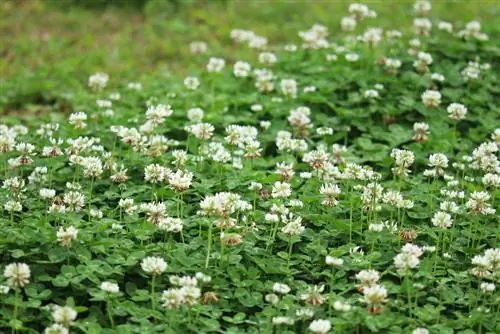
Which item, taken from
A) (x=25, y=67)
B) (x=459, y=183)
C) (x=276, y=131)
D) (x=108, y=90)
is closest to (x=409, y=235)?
(x=459, y=183)

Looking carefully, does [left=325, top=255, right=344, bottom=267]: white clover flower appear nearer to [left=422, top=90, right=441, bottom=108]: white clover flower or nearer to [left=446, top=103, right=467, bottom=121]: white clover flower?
[left=446, top=103, right=467, bottom=121]: white clover flower

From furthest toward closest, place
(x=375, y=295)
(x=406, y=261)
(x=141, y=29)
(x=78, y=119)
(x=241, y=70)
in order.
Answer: (x=141, y=29), (x=241, y=70), (x=78, y=119), (x=406, y=261), (x=375, y=295)

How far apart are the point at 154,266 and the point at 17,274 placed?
0.46 metres

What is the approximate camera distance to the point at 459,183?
4.25 meters

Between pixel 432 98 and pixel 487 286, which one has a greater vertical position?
pixel 432 98

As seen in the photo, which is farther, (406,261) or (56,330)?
(406,261)

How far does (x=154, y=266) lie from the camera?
3137mm

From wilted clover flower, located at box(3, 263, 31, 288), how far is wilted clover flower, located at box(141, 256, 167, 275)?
1.30 ft

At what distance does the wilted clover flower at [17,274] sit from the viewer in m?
3.01

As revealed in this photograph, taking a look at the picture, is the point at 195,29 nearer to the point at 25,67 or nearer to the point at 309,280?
the point at 25,67

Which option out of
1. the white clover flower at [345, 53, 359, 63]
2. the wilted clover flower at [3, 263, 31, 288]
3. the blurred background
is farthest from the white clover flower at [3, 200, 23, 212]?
the white clover flower at [345, 53, 359, 63]

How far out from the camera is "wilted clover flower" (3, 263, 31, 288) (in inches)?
119

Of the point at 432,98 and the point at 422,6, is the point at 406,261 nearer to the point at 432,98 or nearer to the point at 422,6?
the point at 432,98

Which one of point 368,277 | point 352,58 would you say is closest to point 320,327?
point 368,277
